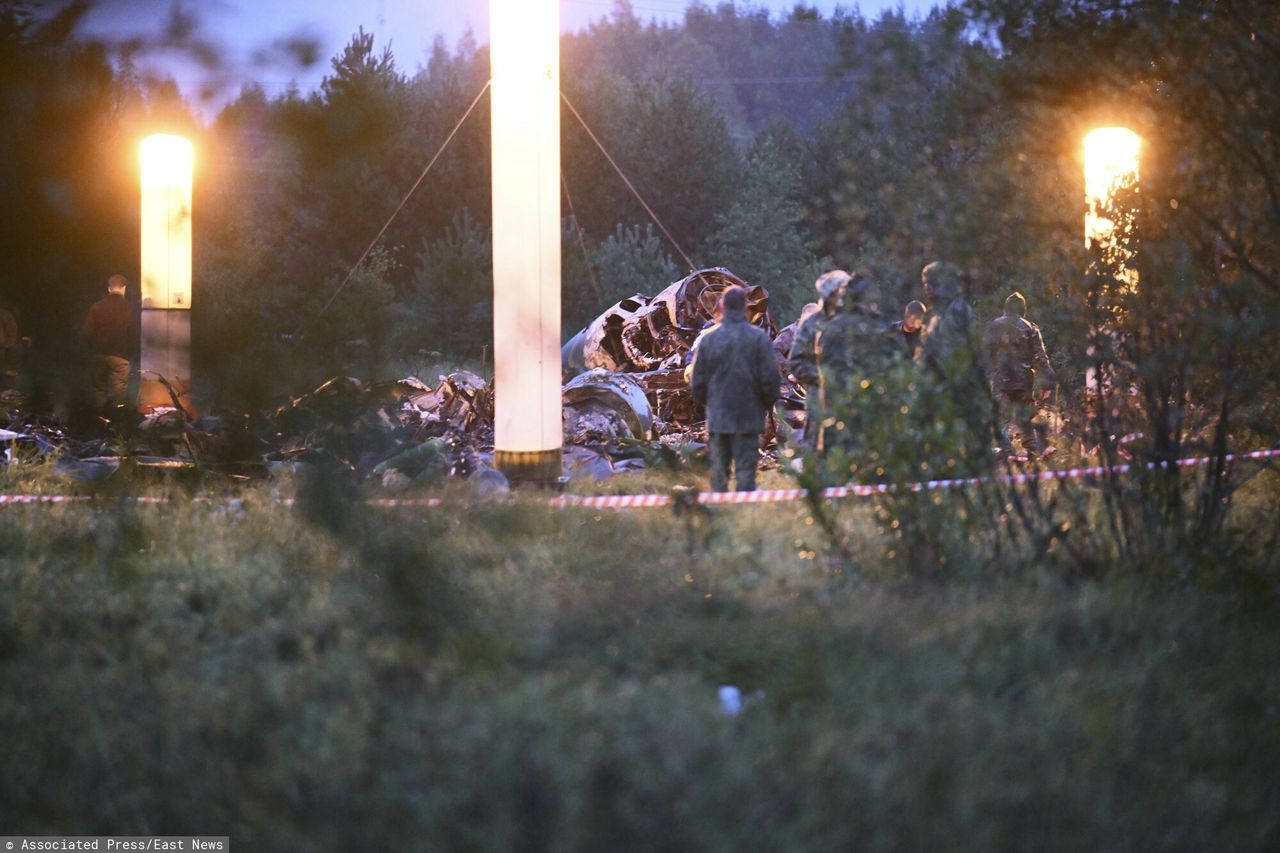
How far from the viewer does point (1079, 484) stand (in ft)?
24.8

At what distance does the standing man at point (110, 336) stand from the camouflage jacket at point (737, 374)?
767cm

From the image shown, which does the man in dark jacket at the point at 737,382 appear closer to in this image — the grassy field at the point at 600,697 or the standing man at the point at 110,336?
the grassy field at the point at 600,697

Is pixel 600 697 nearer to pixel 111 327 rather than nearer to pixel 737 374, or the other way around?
pixel 111 327

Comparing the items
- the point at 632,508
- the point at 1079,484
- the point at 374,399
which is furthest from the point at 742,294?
the point at 374,399

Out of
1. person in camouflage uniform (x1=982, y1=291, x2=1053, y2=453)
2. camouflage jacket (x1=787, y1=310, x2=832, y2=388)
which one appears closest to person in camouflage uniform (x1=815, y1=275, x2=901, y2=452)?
camouflage jacket (x1=787, y1=310, x2=832, y2=388)

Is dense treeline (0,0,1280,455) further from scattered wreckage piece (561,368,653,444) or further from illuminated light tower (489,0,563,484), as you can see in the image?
scattered wreckage piece (561,368,653,444)

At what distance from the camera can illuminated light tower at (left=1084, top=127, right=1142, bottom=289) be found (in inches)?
246

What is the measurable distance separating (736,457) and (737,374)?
0.66m

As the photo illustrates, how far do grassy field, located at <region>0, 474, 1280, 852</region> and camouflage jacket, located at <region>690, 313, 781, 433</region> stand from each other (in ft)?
10.3

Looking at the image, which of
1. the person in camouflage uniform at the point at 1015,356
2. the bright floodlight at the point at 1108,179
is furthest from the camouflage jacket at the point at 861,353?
the person in camouflage uniform at the point at 1015,356

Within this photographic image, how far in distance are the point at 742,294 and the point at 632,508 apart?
2011mm

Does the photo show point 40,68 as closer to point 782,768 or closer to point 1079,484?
point 782,768

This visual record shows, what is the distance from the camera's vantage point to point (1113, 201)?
20.7 ft

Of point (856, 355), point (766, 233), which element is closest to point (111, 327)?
point (856, 355)
